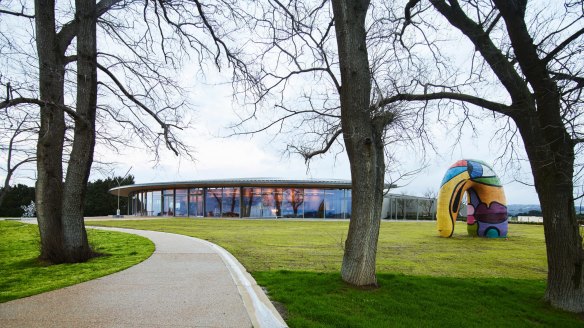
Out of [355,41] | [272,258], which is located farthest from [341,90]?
[272,258]

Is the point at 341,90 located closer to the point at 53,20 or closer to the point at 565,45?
the point at 565,45

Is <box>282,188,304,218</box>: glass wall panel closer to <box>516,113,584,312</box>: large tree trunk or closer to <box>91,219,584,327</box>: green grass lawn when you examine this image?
<box>91,219,584,327</box>: green grass lawn

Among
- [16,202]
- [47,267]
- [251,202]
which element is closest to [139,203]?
[251,202]

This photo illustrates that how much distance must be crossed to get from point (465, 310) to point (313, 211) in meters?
35.5

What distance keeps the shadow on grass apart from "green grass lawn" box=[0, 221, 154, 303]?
3.42 metres

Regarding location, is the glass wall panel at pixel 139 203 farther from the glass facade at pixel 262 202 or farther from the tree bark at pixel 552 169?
the tree bark at pixel 552 169

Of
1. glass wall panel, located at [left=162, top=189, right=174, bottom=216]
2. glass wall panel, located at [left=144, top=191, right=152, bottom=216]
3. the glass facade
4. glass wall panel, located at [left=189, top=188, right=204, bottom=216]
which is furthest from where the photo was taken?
glass wall panel, located at [left=144, top=191, right=152, bottom=216]

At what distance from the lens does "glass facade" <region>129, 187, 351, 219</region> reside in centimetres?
4075

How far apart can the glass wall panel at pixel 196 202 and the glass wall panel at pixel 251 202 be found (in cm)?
477

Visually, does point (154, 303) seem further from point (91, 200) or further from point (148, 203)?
point (91, 200)

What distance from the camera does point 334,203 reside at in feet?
139

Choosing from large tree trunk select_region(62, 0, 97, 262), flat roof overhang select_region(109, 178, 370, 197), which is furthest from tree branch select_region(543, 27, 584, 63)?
flat roof overhang select_region(109, 178, 370, 197)

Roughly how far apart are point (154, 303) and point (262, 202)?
35.2 meters

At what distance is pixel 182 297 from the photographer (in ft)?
19.5
